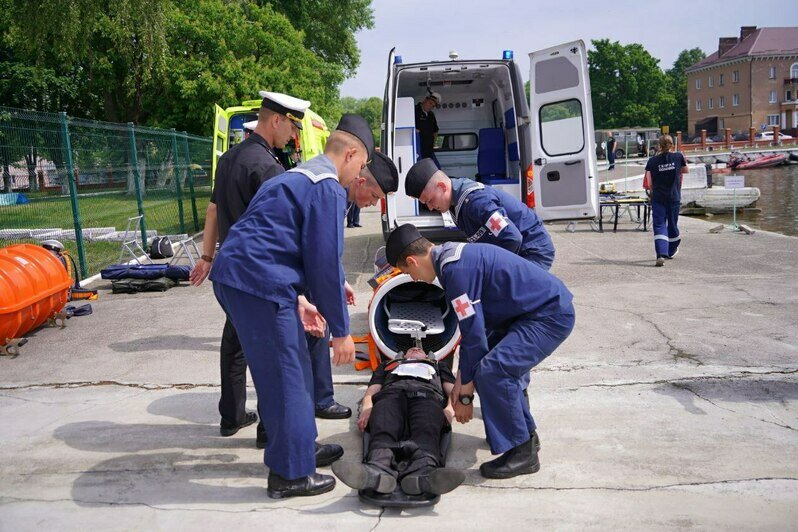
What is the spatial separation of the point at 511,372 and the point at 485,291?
45 centimetres

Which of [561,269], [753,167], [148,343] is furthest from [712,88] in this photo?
[148,343]

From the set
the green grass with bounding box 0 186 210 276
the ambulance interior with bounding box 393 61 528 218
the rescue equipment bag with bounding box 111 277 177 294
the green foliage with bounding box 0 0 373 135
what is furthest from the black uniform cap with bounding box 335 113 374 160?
the green foliage with bounding box 0 0 373 135

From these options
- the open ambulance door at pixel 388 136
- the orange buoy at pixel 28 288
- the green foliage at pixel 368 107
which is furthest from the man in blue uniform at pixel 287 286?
the green foliage at pixel 368 107

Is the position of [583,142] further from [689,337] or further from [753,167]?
[753,167]

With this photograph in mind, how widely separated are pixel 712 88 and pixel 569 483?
94.5 m

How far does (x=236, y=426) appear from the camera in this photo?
14.9 ft

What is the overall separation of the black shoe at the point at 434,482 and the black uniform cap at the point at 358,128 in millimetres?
1723

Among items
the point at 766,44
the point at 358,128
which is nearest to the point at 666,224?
the point at 358,128

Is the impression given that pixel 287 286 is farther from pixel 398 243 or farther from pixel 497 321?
pixel 497 321

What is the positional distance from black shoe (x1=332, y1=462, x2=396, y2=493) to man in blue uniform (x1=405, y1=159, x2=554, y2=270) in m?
1.85

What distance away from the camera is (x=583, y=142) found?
933 cm

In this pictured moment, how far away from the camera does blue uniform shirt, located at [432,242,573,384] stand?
3605 millimetres

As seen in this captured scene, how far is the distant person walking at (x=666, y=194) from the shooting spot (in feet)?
34.3

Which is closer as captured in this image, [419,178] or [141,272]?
[419,178]
